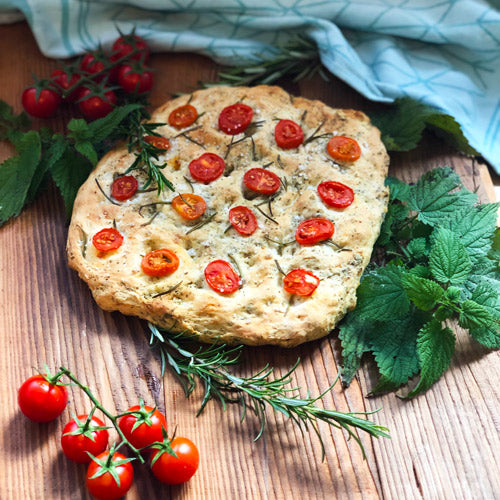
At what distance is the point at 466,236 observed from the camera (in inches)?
102

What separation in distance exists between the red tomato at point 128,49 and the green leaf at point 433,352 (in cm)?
195

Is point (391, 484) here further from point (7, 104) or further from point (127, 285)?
point (7, 104)

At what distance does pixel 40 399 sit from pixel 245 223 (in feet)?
3.38

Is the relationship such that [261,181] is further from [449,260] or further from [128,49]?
[128,49]

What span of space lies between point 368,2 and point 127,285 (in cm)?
193

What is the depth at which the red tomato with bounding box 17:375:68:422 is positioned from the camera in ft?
7.18

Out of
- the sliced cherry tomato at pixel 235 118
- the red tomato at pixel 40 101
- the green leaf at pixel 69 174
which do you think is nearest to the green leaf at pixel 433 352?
the sliced cherry tomato at pixel 235 118

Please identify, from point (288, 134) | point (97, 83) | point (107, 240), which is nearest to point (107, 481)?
point (107, 240)

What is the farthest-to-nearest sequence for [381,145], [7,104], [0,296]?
[7,104], [381,145], [0,296]

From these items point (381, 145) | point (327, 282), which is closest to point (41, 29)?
point (381, 145)

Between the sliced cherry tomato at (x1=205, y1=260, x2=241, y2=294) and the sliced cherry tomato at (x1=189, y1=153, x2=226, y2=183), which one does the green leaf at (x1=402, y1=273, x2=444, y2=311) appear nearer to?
the sliced cherry tomato at (x1=205, y1=260, x2=241, y2=294)

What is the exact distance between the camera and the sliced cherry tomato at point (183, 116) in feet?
9.44

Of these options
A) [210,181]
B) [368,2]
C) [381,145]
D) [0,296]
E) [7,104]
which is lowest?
[0,296]

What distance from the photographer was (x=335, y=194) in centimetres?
263
